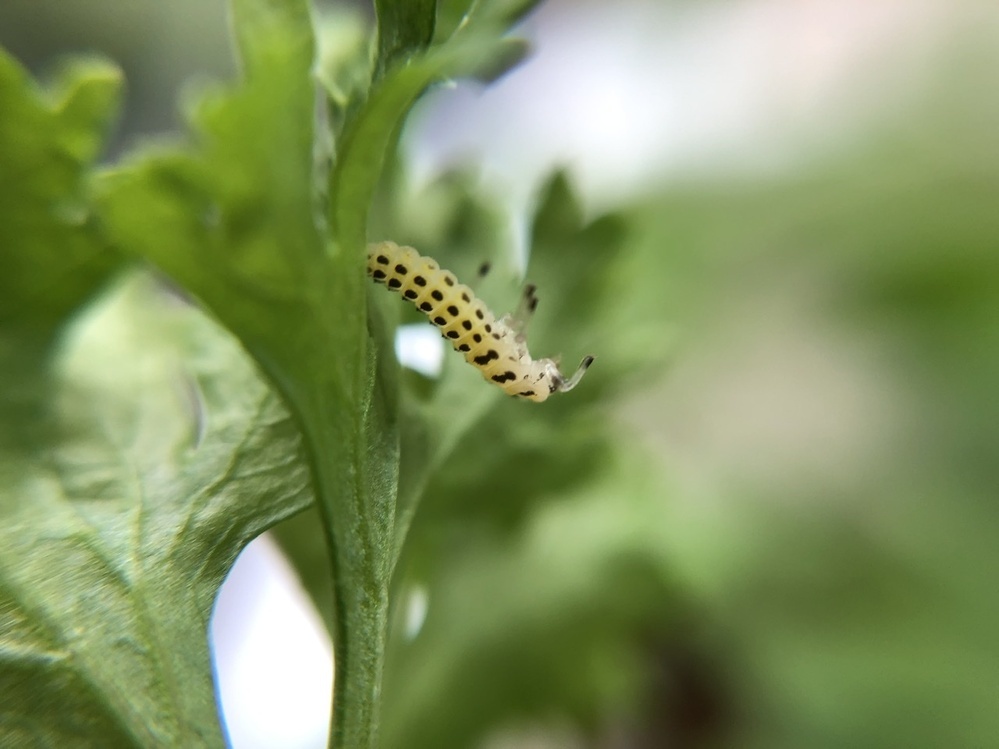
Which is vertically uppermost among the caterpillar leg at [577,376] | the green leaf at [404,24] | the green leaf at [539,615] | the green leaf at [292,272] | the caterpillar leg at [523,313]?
the green leaf at [404,24]

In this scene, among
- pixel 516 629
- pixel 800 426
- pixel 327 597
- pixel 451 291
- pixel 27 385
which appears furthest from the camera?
pixel 800 426

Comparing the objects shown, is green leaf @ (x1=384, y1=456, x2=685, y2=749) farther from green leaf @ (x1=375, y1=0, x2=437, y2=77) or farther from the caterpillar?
green leaf @ (x1=375, y1=0, x2=437, y2=77)

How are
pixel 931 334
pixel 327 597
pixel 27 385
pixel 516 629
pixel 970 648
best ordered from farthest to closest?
pixel 931 334 < pixel 970 648 < pixel 516 629 < pixel 327 597 < pixel 27 385

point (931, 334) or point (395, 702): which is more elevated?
point (931, 334)

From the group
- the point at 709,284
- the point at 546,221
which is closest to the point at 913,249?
the point at 709,284

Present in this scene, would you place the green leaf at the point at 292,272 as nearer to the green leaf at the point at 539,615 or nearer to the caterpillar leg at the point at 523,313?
the caterpillar leg at the point at 523,313

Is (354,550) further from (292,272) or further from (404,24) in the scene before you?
(404,24)

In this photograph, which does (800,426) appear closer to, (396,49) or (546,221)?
(546,221)

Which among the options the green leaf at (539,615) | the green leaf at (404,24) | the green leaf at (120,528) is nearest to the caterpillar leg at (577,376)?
the green leaf at (539,615)
